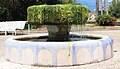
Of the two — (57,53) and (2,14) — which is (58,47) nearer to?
(57,53)

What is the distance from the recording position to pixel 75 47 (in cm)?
767

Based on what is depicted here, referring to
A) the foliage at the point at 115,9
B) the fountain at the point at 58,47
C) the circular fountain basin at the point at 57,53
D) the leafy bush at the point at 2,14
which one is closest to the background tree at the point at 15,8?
the leafy bush at the point at 2,14

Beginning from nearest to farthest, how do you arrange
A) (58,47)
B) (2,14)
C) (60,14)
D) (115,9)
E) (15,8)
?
(58,47) → (60,14) → (15,8) → (2,14) → (115,9)

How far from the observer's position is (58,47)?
7.53 metres

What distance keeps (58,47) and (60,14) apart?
94 cm

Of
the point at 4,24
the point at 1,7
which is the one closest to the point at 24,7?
the point at 1,7

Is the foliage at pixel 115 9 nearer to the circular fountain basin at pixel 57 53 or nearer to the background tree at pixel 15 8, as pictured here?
the background tree at pixel 15 8

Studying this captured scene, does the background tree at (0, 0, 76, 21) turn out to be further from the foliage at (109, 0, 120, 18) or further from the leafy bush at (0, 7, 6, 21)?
the foliage at (109, 0, 120, 18)

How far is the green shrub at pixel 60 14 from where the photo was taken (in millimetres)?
7898

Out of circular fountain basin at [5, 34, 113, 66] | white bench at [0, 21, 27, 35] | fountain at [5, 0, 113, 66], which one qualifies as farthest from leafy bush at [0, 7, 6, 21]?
circular fountain basin at [5, 34, 113, 66]

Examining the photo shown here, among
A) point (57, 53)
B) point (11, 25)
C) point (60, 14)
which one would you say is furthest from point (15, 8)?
point (57, 53)

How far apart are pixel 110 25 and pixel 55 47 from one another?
650 inches

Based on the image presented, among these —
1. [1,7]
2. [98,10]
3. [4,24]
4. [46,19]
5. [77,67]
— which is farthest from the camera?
[98,10]

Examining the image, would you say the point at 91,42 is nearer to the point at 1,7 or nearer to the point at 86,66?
the point at 86,66
